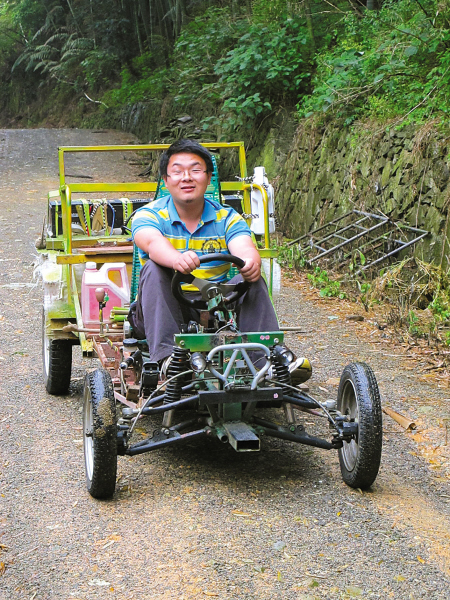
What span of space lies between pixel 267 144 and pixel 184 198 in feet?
29.3

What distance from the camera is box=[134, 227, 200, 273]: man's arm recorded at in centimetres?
375

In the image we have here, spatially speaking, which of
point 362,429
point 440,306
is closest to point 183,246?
point 362,429

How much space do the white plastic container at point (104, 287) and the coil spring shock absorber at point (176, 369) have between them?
4.17 ft

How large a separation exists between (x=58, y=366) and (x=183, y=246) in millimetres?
Result: 1429

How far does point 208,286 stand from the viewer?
153 inches

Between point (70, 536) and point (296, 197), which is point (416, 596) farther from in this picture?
point (296, 197)

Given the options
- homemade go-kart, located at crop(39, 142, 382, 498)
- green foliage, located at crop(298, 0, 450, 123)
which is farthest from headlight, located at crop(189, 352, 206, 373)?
green foliage, located at crop(298, 0, 450, 123)

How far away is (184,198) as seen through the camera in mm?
4164

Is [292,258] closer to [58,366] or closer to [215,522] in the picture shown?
[58,366]

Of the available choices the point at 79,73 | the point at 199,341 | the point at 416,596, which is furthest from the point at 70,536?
the point at 79,73

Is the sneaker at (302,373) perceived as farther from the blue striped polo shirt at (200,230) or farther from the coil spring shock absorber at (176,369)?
the coil spring shock absorber at (176,369)

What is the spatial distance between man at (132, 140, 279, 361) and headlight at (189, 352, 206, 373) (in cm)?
22

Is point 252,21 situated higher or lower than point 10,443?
higher

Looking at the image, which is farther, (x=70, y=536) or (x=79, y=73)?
(x=79, y=73)
